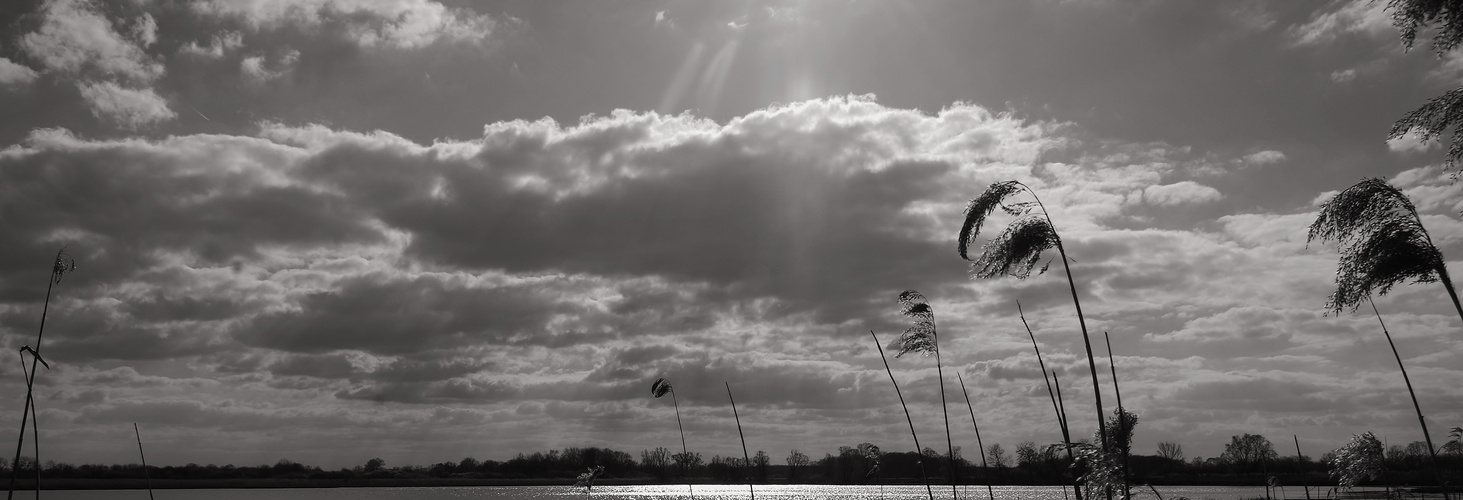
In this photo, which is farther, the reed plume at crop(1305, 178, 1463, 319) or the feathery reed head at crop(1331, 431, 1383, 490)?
the feathery reed head at crop(1331, 431, 1383, 490)

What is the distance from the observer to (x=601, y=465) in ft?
54.4

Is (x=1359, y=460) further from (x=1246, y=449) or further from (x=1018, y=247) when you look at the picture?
(x=1246, y=449)

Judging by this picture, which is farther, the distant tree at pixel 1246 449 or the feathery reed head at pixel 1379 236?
the distant tree at pixel 1246 449

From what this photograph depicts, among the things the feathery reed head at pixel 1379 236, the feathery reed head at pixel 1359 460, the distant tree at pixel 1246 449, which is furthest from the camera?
the distant tree at pixel 1246 449

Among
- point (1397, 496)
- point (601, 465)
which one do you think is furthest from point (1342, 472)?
point (601, 465)

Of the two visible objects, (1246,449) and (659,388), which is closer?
(659,388)

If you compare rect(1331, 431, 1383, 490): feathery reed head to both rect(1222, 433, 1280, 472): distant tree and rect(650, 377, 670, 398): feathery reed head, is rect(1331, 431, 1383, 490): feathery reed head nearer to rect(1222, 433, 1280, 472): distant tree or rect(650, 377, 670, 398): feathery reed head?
rect(650, 377, 670, 398): feathery reed head

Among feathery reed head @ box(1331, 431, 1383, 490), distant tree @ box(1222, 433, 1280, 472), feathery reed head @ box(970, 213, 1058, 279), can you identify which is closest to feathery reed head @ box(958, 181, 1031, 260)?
feathery reed head @ box(970, 213, 1058, 279)

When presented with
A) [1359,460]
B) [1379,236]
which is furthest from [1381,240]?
[1359,460]

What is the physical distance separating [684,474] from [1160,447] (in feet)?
397

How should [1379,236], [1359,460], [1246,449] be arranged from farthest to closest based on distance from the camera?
[1246,449] < [1359,460] < [1379,236]

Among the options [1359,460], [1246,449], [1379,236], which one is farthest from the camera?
[1246,449]

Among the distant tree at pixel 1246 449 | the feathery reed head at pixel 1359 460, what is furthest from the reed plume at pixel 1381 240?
the distant tree at pixel 1246 449

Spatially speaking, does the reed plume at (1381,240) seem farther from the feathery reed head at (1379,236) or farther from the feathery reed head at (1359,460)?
the feathery reed head at (1359,460)
